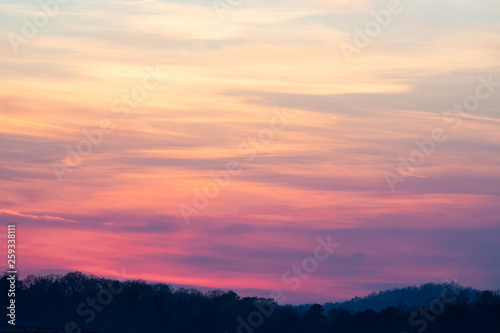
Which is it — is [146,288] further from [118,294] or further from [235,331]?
[235,331]

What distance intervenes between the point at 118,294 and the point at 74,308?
32.3 ft

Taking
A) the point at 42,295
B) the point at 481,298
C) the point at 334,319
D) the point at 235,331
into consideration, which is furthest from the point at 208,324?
the point at 481,298

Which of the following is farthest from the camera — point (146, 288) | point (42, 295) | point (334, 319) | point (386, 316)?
point (146, 288)

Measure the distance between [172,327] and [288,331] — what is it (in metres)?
21.8

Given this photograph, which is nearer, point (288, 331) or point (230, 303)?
point (288, 331)

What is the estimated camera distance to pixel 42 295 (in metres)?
165

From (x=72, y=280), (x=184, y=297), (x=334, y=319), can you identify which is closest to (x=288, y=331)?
(x=334, y=319)

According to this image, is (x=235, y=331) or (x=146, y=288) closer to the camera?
(x=235, y=331)

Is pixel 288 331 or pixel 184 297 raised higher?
pixel 184 297

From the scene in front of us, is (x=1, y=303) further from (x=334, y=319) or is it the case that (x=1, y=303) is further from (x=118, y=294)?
(x=334, y=319)

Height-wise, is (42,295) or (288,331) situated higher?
(42,295)

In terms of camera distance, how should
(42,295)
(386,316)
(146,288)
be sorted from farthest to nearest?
(146,288), (42,295), (386,316)

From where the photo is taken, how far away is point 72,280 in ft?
564

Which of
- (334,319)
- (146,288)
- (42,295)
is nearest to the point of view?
(334,319)
